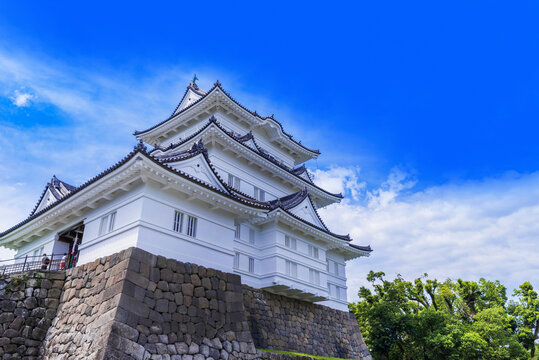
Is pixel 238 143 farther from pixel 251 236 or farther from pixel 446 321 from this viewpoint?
pixel 446 321

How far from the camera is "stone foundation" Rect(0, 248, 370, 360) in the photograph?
10789mm

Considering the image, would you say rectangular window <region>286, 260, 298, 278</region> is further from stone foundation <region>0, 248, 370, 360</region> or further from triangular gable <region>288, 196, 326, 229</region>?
stone foundation <region>0, 248, 370, 360</region>

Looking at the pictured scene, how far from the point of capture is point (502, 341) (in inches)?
1017

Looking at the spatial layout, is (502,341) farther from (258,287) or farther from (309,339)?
(258,287)

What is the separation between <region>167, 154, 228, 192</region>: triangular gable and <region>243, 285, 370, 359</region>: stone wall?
5.42 m

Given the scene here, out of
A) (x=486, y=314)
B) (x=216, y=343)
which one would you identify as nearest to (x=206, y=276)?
(x=216, y=343)

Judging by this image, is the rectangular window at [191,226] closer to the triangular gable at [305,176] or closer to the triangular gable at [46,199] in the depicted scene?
the triangular gable at [46,199]

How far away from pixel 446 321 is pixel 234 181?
54.4 feet

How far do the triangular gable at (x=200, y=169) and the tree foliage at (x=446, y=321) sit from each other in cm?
1578

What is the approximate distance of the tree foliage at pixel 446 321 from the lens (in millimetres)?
24453

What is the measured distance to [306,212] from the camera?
21.3 meters

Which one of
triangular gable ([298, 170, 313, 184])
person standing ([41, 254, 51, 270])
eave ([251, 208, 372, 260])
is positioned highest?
triangular gable ([298, 170, 313, 184])

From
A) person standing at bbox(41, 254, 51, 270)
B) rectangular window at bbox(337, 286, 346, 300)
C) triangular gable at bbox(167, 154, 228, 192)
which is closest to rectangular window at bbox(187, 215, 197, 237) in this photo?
triangular gable at bbox(167, 154, 228, 192)

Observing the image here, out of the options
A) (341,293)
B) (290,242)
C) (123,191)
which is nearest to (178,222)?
(123,191)
